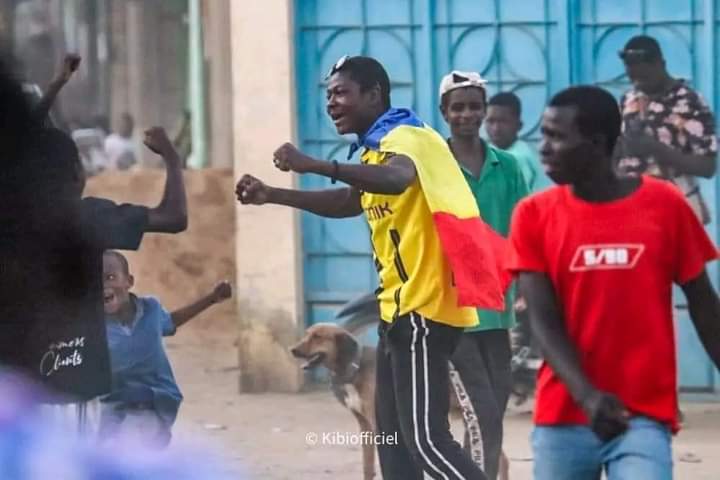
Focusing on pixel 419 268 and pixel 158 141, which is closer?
pixel 158 141

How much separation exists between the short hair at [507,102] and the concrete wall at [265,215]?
1239mm

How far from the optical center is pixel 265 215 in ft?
32.9

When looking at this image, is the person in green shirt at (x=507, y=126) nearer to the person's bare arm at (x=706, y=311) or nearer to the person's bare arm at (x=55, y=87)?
the person's bare arm at (x=55, y=87)

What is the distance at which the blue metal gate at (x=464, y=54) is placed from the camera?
31.3 feet

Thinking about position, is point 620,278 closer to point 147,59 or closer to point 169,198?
point 169,198

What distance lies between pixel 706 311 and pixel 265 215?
5.57 m

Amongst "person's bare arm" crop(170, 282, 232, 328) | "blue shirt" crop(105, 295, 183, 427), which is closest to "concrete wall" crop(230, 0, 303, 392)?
"person's bare arm" crop(170, 282, 232, 328)

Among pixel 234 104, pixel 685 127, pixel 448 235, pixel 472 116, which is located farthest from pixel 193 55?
pixel 448 235

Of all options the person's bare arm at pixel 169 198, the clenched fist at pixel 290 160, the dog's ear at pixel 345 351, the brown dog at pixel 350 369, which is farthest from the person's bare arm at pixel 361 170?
the dog's ear at pixel 345 351

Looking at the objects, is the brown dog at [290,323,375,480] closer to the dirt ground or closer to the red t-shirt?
the dirt ground

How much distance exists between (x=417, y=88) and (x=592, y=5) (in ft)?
3.14

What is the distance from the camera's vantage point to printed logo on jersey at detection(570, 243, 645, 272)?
4496 mm

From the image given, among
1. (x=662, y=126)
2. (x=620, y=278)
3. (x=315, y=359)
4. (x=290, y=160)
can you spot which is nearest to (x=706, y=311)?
(x=620, y=278)

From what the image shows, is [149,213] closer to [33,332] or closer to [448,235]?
[33,332]
